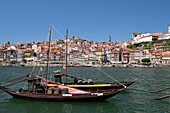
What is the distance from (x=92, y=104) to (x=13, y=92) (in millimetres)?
5999

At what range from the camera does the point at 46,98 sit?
53.2ft

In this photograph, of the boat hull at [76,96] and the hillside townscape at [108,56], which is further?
the hillside townscape at [108,56]

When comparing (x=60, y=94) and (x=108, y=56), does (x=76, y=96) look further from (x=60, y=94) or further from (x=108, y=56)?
(x=108, y=56)

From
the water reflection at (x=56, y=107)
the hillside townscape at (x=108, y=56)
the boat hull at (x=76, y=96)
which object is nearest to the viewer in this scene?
the water reflection at (x=56, y=107)

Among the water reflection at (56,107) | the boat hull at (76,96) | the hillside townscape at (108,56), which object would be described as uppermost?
the hillside townscape at (108,56)

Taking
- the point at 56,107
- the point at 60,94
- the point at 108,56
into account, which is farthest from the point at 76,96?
the point at 108,56

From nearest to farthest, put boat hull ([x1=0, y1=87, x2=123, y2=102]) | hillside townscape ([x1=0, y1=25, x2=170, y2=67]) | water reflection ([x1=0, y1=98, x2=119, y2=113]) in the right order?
water reflection ([x1=0, y1=98, x2=119, y2=113])
boat hull ([x1=0, y1=87, x2=123, y2=102])
hillside townscape ([x1=0, y1=25, x2=170, y2=67])

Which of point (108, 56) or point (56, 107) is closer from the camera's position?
point (56, 107)

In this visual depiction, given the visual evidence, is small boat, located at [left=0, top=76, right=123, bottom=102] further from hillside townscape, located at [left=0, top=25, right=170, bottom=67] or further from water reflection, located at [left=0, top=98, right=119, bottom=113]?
hillside townscape, located at [left=0, top=25, right=170, bottom=67]

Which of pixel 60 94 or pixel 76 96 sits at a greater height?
pixel 60 94

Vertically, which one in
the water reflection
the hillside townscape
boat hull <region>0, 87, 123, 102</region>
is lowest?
the water reflection

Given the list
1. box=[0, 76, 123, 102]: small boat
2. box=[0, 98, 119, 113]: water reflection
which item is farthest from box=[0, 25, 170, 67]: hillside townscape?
box=[0, 98, 119, 113]: water reflection

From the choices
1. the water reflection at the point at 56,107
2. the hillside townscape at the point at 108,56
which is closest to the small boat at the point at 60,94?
the water reflection at the point at 56,107

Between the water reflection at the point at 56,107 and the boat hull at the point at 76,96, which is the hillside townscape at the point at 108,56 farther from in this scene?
the water reflection at the point at 56,107
